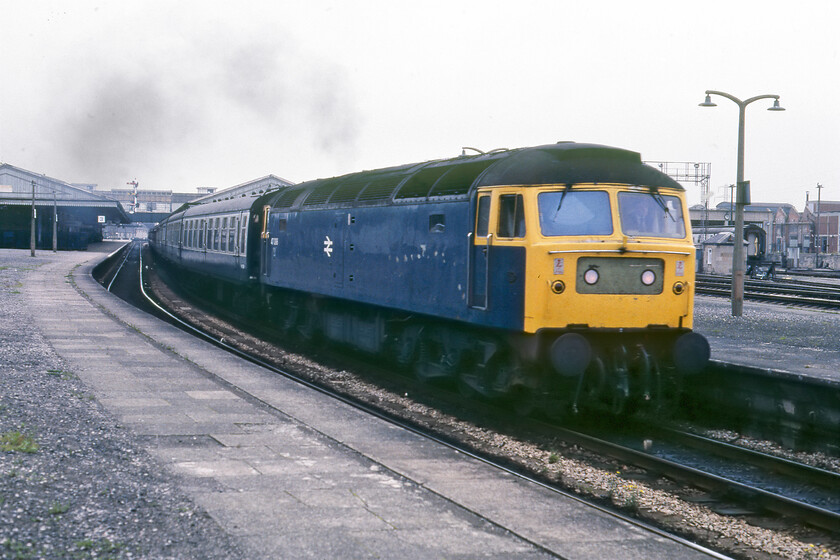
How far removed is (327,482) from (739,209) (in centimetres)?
1828

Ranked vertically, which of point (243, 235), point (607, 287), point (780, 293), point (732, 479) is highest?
point (243, 235)

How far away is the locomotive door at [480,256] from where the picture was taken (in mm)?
10961

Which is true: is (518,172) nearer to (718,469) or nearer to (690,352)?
(690,352)

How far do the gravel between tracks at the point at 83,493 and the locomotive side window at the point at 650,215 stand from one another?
20.4ft

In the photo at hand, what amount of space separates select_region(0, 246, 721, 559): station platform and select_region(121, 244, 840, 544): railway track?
1.06 m

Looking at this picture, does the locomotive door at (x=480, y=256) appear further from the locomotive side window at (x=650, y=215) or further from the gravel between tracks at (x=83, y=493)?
the gravel between tracks at (x=83, y=493)

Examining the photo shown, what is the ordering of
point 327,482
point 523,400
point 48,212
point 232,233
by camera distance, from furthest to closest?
1. point 48,212
2. point 232,233
3. point 523,400
4. point 327,482

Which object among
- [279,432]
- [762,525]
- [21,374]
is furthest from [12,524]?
[21,374]

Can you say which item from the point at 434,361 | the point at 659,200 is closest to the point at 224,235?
the point at 434,361

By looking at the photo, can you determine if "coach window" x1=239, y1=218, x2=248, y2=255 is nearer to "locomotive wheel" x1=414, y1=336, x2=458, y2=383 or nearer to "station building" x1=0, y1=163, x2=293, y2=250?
"locomotive wheel" x1=414, y1=336, x2=458, y2=383

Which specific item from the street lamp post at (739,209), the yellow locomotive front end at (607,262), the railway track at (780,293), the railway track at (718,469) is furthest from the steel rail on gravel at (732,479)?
the railway track at (780,293)

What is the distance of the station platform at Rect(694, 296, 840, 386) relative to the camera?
13.0 metres

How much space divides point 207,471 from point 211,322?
16.8 meters

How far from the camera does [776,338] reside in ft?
56.3
